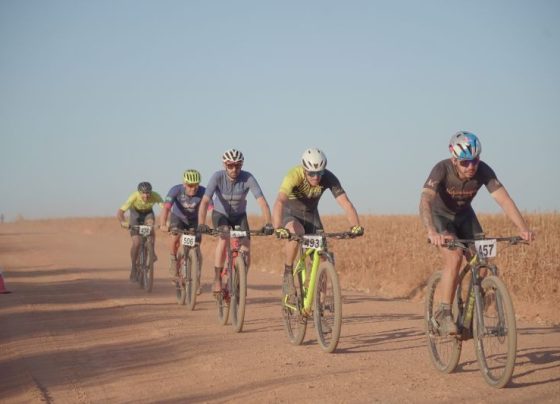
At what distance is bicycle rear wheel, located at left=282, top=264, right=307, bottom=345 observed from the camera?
9945 millimetres

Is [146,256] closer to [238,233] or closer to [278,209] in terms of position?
[238,233]

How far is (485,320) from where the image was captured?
7.46 meters

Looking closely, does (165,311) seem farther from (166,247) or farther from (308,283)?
(166,247)

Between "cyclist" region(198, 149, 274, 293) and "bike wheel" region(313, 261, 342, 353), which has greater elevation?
"cyclist" region(198, 149, 274, 293)

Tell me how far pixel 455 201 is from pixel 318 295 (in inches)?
86.2

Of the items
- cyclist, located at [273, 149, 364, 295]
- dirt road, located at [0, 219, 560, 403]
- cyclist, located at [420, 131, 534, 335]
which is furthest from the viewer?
cyclist, located at [273, 149, 364, 295]

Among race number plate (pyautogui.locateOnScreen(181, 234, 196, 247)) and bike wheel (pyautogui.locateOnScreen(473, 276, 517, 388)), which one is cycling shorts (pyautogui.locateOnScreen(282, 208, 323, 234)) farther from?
race number plate (pyautogui.locateOnScreen(181, 234, 196, 247))

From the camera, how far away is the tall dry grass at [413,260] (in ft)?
49.8

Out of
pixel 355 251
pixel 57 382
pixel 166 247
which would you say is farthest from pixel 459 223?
pixel 166 247

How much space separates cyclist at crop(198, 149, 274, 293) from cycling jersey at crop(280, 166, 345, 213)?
1.62 metres

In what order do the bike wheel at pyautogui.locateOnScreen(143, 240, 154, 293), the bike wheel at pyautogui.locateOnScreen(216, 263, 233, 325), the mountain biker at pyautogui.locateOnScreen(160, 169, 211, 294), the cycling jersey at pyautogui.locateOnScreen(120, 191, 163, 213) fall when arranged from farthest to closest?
the cycling jersey at pyautogui.locateOnScreen(120, 191, 163, 213) < the bike wheel at pyautogui.locateOnScreen(143, 240, 154, 293) < the mountain biker at pyautogui.locateOnScreen(160, 169, 211, 294) < the bike wheel at pyautogui.locateOnScreen(216, 263, 233, 325)

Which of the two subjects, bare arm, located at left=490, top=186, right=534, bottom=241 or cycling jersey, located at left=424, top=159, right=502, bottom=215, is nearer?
bare arm, located at left=490, top=186, right=534, bottom=241

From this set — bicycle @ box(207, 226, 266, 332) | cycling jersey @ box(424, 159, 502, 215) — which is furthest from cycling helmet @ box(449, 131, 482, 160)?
bicycle @ box(207, 226, 266, 332)

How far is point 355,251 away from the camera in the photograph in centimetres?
2248
